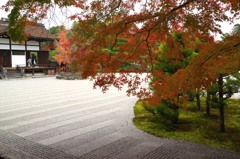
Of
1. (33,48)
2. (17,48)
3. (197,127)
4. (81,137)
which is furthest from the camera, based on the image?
(33,48)

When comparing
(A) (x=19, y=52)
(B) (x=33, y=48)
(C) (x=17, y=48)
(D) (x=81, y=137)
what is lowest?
(D) (x=81, y=137)

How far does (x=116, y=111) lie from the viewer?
33.5ft

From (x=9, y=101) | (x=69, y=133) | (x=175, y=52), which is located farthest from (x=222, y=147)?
(x=9, y=101)

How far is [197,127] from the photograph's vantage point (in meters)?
7.95

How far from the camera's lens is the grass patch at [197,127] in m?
6.73

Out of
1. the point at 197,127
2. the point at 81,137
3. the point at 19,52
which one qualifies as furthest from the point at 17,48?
the point at 197,127

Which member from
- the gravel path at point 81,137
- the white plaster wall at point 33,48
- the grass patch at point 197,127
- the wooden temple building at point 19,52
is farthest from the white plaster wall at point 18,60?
the grass patch at point 197,127

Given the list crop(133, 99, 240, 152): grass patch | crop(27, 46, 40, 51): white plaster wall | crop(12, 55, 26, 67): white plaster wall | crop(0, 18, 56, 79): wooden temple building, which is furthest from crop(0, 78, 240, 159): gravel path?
crop(27, 46, 40, 51): white plaster wall

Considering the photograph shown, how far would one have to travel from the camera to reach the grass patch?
6727mm

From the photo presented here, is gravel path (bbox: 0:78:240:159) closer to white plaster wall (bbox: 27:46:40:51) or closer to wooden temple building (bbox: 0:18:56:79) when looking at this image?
wooden temple building (bbox: 0:18:56:79)

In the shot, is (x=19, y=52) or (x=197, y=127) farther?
(x=19, y=52)

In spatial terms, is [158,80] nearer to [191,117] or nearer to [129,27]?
[129,27]

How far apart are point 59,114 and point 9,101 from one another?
448cm

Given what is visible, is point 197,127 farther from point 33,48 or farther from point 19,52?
point 33,48
